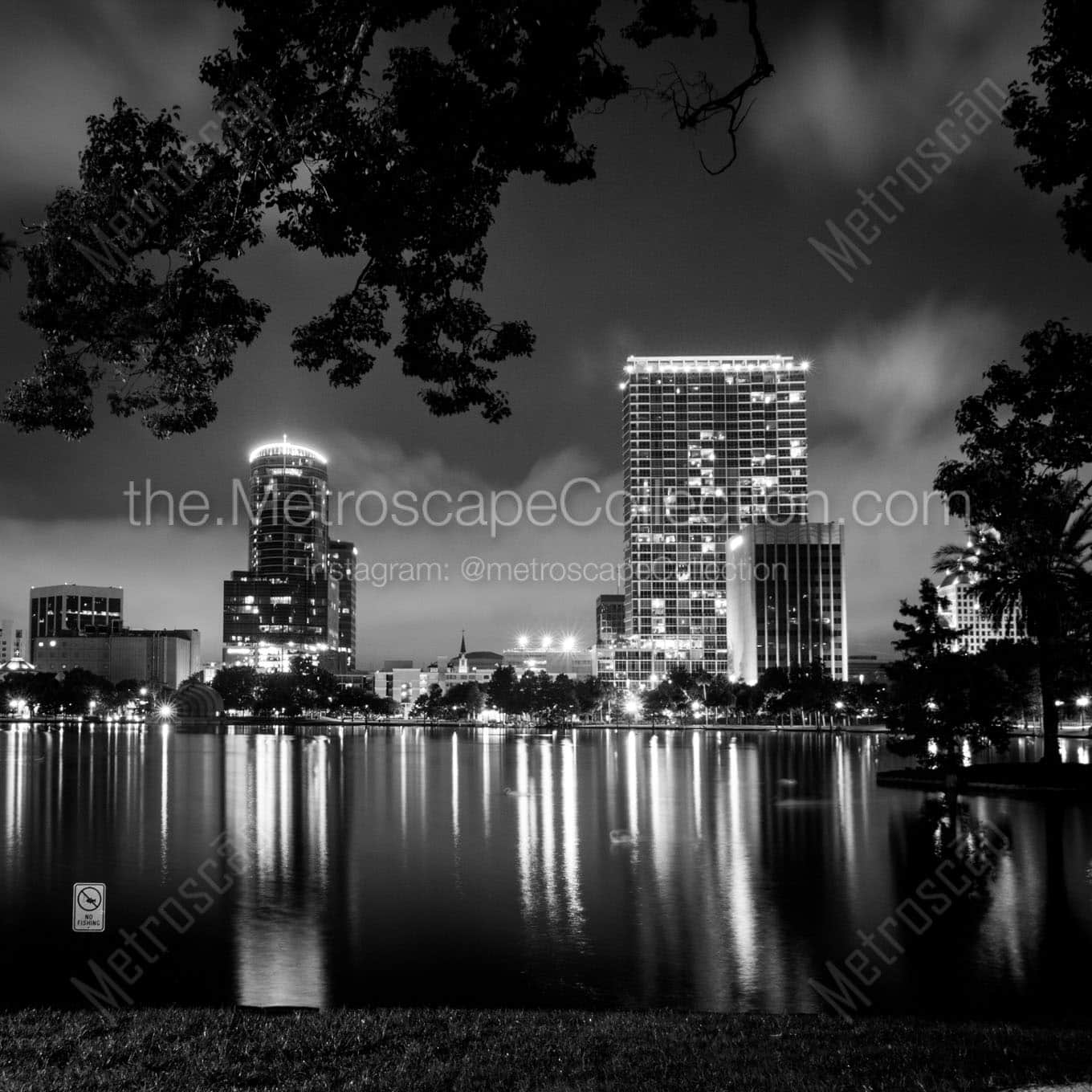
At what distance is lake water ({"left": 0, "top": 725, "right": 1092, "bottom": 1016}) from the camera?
16.0 meters

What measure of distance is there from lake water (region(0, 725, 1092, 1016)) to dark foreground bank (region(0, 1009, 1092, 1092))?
3.26 metres

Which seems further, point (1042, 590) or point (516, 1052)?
point (1042, 590)

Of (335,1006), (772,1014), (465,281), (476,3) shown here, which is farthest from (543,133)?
(335,1006)

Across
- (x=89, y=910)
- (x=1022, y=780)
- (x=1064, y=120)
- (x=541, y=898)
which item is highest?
(x=1064, y=120)

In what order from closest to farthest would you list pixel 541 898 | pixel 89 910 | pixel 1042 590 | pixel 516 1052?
pixel 516 1052
pixel 89 910
pixel 541 898
pixel 1042 590

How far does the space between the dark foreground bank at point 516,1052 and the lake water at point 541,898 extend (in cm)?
326

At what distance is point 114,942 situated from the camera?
63.0 feet

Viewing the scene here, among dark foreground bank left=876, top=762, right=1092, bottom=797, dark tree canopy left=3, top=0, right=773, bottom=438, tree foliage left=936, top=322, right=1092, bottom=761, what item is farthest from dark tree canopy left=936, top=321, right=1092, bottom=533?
dark foreground bank left=876, top=762, right=1092, bottom=797

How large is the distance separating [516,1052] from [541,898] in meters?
12.6

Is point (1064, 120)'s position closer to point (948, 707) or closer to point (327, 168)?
point (327, 168)

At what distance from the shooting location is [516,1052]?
1077cm

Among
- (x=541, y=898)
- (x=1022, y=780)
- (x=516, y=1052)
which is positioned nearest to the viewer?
(x=516, y=1052)

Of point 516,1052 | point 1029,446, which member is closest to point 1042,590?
point 1029,446

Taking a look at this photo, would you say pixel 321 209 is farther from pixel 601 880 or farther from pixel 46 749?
pixel 46 749
